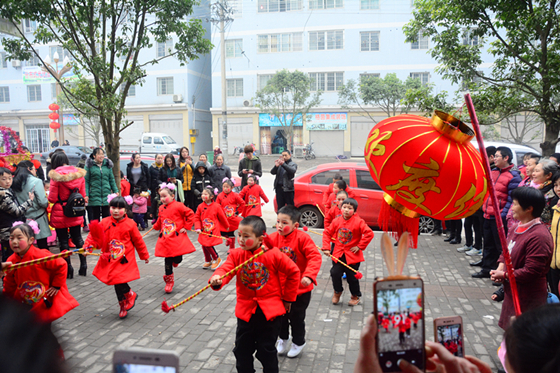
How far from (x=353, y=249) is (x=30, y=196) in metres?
4.62

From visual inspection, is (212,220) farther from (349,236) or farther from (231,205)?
(349,236)

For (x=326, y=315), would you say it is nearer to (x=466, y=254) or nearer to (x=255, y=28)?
(x=466, y=254)

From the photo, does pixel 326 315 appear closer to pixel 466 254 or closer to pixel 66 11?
pixel 466 254

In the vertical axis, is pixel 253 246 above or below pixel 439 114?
below

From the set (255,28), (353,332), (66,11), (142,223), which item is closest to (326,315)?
(353,332)

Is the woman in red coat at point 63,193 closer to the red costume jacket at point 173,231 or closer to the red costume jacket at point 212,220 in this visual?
the red costume jacket at point 173,231

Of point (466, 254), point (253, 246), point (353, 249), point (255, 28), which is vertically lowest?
point (466, 254)

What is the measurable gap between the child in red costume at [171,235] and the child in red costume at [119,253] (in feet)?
2.26

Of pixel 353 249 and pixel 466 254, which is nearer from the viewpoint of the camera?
pixel 353 249

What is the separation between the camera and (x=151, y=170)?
32.0 feet

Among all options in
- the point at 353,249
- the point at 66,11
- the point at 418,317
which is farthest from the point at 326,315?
the point at 66,11

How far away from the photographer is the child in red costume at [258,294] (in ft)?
10.6

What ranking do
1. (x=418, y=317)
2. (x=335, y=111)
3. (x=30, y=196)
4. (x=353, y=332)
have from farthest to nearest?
Result: (x=335, y=111), (x=30, y=196), (x=353, y=332), (x=418, y=317)

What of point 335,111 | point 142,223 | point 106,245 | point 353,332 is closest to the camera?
point 353,332
